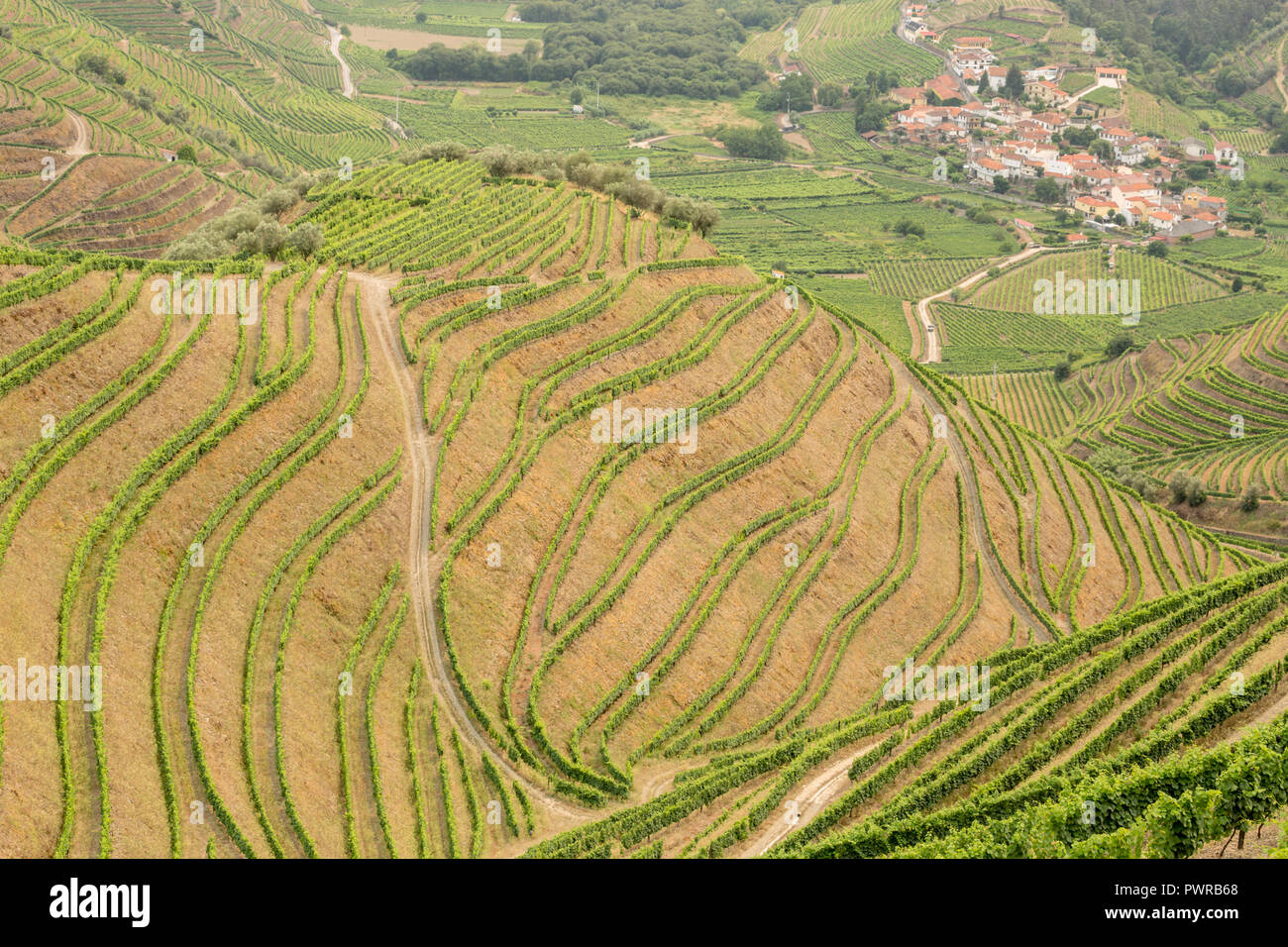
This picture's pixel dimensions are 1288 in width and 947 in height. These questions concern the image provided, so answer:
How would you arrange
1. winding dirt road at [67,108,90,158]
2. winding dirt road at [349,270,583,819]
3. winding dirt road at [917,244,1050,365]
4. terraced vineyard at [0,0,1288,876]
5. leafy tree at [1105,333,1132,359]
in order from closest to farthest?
terraced vineyard at [0,0,1288,876] → winding dirt road at [349,270,583,819] → winding dirt road at [67,108,90,158] → leafy tree at [1105,333,1132,359] → winding dirt road at [917,244,1050,365]

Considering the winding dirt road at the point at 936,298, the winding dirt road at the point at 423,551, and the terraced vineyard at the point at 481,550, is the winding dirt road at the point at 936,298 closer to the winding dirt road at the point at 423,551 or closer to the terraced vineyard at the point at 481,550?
the terraced vineyard at the point at 481,550

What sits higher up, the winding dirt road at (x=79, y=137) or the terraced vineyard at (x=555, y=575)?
the winding dirt road at (x=79, y=137)

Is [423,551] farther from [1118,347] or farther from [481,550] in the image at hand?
[1118,347]

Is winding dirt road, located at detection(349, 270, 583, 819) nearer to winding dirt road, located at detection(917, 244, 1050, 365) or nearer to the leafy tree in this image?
winding dirt road, located at detection(917, 244, 1050, 365)

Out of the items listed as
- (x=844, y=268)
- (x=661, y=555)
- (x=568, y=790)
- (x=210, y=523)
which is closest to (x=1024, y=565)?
(x=661, y=555)

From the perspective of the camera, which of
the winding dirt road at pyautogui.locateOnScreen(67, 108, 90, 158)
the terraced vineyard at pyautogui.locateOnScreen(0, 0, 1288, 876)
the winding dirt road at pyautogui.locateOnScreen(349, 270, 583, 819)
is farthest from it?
the winding dirt road at pyautogui.locateOnScreen(67, 108, 90, 158)

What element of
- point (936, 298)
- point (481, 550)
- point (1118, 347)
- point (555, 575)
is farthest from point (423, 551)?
point (936, 298)

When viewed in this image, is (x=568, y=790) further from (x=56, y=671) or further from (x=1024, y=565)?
(x=1024, y=565)

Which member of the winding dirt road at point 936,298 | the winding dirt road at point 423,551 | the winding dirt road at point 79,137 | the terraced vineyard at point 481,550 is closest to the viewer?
the terraced vineyard at point 481,550

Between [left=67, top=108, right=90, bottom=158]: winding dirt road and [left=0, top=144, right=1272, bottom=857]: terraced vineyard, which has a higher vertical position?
[left=67, top=108, right=90, bottom=158]: winding dirt road

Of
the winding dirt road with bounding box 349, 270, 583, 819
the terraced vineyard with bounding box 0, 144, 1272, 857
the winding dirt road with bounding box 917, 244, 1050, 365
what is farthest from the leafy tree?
the winding dirt road with bounding box 349, 270, 583, 819

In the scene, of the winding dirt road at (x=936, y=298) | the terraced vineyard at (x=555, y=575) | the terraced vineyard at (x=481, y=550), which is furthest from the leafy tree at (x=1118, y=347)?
the terraced vineyard at (x=481, y=550)
